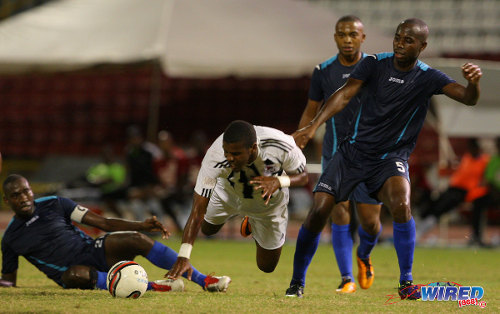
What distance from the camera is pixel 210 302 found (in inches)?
208

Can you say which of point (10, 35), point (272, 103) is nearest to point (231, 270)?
point (10, 35)

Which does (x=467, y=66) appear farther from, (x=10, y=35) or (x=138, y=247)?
(x=10, y=35)

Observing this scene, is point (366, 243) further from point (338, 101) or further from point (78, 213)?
point (78, 213)

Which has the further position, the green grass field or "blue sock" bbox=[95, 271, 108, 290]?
"blue sock" bbox=[95, 271, 108, 290]

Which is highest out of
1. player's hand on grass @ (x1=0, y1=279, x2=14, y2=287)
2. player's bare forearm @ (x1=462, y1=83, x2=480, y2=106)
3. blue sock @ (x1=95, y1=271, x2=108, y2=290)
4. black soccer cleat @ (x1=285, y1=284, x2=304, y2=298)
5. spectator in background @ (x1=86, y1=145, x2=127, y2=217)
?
player's bare forearm @ (x1=462, y1=83, x2=480, y2=106)

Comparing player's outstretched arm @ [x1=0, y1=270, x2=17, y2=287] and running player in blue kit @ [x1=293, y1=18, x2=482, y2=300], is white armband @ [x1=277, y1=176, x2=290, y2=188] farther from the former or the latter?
player's outstretched arm @ [x1=0, y1=270, x2=17, y2=287]

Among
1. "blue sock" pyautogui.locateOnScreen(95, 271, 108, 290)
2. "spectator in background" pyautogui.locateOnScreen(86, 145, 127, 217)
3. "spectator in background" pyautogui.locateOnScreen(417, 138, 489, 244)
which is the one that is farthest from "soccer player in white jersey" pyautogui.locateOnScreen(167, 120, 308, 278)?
"spectator in background" pyautogui.locateOnScreen(86, 145, 127, 217)

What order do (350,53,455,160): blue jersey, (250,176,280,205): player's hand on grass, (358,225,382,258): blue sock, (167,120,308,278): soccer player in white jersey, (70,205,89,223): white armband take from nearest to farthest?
(250,176,280,205): player's hand on grass → (167,120,308,278): soccer player in white jersey → (350,53,455,160): blue jersey → (70,205,89,223): white armband → (358,225,382,258): blue sock

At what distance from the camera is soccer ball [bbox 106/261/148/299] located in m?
5.45

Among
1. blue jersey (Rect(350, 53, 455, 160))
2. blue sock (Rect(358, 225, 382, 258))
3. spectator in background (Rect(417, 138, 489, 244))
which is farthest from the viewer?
spectator in background (Rect(417, 138, 489, 244))

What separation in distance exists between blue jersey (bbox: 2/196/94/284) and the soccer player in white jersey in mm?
1237

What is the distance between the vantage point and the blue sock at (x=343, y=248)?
676 centimetres

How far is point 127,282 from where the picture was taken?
215 inches

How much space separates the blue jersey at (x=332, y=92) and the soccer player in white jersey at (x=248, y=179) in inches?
36.0
